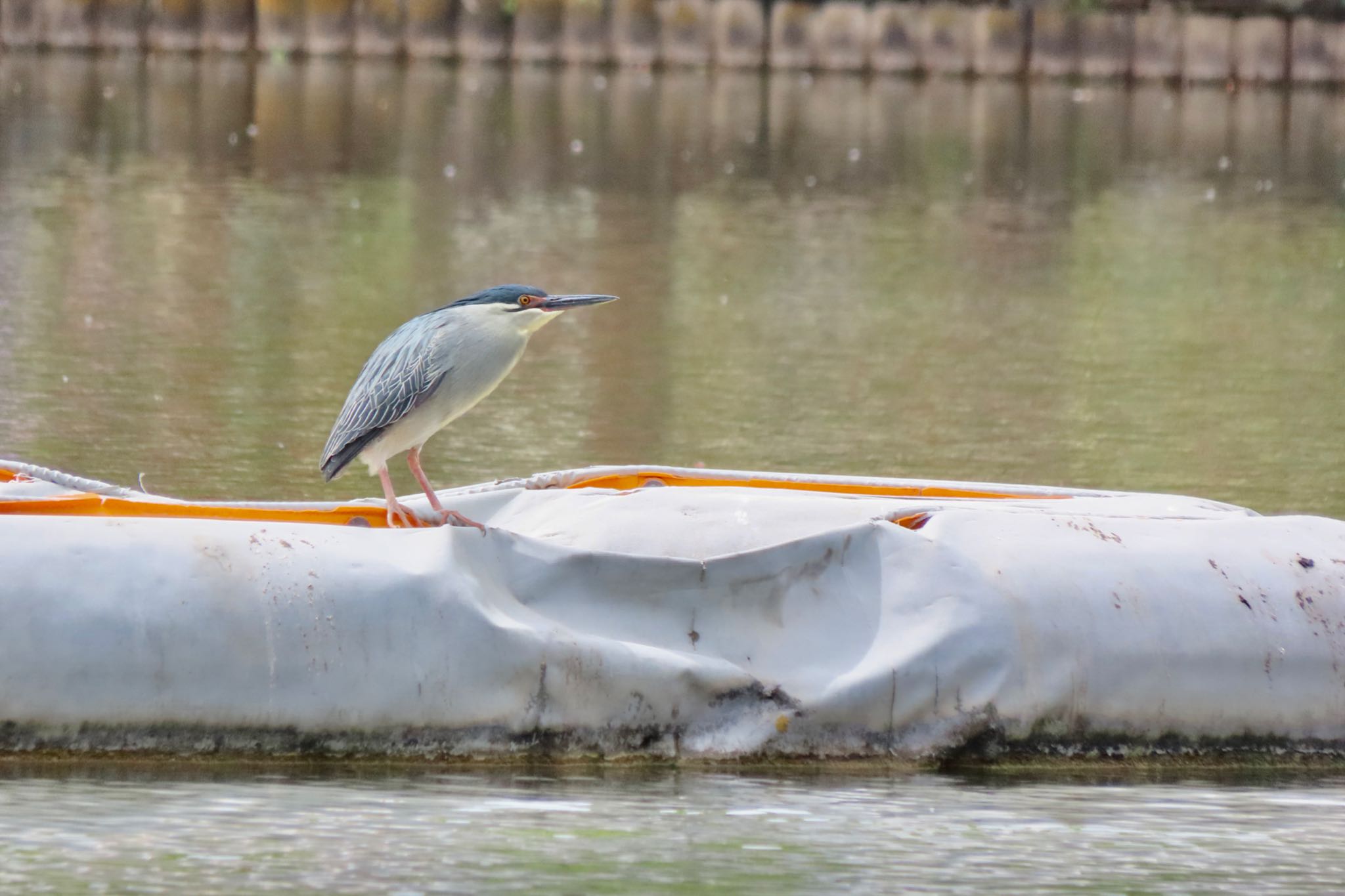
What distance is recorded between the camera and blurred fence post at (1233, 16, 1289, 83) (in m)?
30.9

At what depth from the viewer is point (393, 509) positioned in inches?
217

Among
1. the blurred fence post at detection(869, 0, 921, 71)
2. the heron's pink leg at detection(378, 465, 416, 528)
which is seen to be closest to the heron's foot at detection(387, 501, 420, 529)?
the heron's pink leg at detection(378, 465, 416, 528)

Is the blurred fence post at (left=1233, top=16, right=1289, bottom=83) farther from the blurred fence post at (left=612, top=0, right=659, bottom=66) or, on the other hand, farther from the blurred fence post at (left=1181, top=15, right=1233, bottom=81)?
the blurred fence post at (left=612, top=0, right=659, bottom=66)

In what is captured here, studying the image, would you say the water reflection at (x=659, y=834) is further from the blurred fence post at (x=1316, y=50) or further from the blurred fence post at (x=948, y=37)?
the blurred fence post at (x=1316, y=50)

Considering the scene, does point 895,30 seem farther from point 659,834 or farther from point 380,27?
point 659,834

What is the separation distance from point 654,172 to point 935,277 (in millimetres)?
6000

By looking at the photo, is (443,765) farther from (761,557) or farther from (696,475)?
(696,475)

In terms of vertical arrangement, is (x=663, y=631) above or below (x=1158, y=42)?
below

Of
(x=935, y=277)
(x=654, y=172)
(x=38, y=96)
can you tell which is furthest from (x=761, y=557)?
(x=38, y=96)

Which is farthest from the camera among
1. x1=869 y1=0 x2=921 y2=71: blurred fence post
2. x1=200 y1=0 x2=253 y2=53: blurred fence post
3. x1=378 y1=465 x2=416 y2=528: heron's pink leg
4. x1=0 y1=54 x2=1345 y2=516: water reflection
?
x1=869 y1=0 x2=921 y2=71: blurred fence post

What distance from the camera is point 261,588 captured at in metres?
5.15

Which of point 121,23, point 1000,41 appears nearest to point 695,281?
point 1000,41

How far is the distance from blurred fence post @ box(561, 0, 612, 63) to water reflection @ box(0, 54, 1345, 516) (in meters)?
4.13

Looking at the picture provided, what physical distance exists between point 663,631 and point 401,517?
2.22ft
